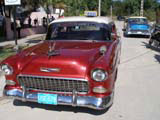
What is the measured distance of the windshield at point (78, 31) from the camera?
5.30 m

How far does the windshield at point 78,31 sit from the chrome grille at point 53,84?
68.6 inches

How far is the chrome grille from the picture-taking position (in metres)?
3.75

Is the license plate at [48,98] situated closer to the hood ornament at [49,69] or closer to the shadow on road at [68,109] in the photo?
the hood ornament at [49,69]

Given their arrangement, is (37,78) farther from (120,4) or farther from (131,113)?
(120,4)

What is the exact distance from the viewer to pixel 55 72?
3.80 m

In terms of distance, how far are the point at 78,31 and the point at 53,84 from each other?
200 centimetres

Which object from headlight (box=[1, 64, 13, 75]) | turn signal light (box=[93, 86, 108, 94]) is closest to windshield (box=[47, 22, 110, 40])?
headlight (box=[1, 64, 13, 75])

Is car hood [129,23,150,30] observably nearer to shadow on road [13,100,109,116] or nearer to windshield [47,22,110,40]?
windshield [47,22,110,40]

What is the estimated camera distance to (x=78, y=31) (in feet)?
18.0

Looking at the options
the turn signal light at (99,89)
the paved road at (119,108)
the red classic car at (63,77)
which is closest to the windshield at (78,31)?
the red classic car at (63,77)

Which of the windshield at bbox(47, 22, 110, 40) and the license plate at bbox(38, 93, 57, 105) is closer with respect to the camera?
the license plate at bbox(38, 93, 57, 105)

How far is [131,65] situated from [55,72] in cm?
493

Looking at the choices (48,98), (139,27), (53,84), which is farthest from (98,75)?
(139,27)

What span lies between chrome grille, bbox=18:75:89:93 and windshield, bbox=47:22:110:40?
5.71 feet
